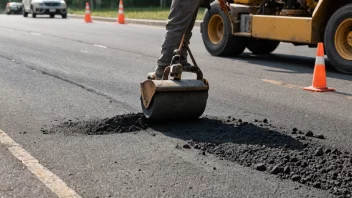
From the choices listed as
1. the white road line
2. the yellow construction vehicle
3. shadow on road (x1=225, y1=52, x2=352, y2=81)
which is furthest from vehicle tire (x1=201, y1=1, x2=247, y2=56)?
the white road line

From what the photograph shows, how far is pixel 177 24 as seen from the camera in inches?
224

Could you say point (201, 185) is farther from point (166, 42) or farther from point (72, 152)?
point (166, 42)

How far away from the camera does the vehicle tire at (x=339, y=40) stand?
9586mm

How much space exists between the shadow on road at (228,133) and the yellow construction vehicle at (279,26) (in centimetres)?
434

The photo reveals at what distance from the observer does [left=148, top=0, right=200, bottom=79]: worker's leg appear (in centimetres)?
564

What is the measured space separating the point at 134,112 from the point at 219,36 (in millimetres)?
6482

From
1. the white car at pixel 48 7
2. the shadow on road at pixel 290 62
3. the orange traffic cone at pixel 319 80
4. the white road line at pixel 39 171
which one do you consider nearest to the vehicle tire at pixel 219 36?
the shadow on road at pixel 290 62

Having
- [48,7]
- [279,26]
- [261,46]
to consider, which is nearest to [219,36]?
[261,46]

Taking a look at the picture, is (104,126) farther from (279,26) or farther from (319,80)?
(279,26)

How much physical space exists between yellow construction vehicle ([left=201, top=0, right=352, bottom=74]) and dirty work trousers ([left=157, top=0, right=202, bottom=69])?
413 centimetres

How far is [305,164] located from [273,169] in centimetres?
25

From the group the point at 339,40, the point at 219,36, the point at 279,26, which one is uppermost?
the point at 279,26

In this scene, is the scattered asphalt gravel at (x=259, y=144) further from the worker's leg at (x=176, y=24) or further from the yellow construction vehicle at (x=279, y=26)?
the yellow construction vehicle at (x=279, y=26)

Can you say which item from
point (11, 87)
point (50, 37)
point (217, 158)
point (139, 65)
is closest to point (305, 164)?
point (217, 158)
